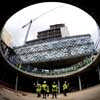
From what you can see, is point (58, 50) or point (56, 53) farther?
point (58, 50)

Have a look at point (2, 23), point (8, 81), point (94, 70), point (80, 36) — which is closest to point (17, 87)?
point (8, 81)

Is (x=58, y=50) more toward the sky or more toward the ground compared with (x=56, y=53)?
more toward the sky

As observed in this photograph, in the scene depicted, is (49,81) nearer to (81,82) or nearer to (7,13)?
(81,82)

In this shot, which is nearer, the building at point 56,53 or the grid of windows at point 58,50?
the building at point 56,53

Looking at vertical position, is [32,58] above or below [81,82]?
above

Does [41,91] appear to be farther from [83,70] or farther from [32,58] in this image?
[32,58]

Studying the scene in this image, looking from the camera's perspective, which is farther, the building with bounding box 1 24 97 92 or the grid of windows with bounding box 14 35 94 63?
the grid of windows with bounding box 14 35 94 63

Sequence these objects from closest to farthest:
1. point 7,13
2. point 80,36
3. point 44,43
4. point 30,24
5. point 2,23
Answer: point 7,13 < point 2,23 < point 80,36 < point 44,43 < point 30,24

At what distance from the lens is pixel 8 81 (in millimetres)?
20000

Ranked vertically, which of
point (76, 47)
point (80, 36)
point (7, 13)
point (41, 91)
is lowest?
point (41, 91)

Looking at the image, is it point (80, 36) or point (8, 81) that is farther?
point (80, 36)

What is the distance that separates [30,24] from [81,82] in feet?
126

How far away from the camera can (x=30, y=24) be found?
172ft

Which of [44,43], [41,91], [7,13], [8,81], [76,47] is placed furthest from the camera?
[44,43]
